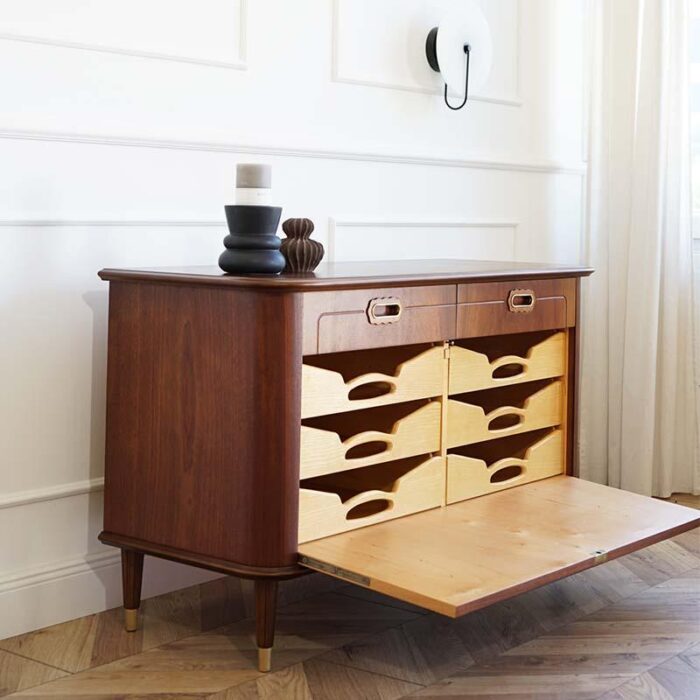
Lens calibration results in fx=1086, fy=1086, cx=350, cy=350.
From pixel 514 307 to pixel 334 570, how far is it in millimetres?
758

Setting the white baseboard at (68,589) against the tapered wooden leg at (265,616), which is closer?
Result: the tapered wooden leg at (265,616)

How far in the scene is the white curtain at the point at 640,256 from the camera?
302 centimetres

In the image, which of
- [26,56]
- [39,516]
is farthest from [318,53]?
[39,516]

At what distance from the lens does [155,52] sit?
217 cm

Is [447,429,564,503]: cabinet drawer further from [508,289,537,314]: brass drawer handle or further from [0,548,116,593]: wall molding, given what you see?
[0,548,116,593]: wall molding

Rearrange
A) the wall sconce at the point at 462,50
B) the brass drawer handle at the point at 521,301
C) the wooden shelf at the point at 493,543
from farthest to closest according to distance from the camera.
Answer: the wall sconce at the point at 462,50 → the brass drawer handle at the point at 521,301 → the wooden shelf at the point at 493,543

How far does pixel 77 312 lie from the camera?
6.93 feet

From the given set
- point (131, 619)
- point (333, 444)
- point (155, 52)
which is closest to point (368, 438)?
point (333, 444)

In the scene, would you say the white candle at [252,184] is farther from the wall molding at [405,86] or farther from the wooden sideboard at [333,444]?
the wall molding at [405,86]

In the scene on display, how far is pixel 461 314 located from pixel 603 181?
1.22m

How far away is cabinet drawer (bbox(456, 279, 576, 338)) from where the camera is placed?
2160 mm

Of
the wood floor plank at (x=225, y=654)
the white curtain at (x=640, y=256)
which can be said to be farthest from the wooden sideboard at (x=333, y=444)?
the white curtain at (x=640, y=256)

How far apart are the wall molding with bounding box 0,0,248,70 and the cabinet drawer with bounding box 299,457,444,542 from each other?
0.89m

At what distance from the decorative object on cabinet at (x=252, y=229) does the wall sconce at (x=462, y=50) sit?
38.8 inches
